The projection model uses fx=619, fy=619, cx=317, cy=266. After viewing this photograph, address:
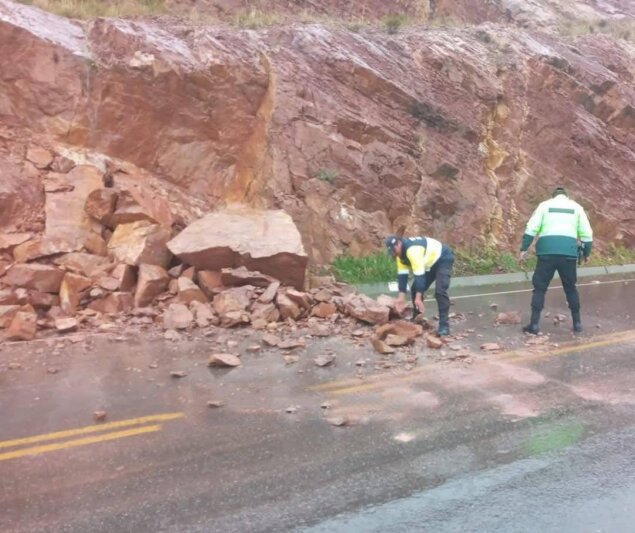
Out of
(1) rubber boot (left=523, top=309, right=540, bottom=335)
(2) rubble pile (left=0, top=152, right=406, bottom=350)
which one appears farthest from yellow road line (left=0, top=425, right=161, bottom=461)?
(1) rubber boot (left=523, top=309, right=540, bottom=335)

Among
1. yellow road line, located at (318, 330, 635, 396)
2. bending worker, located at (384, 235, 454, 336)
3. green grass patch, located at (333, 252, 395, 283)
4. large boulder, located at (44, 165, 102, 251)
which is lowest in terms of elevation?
yellow road line, located at (318, 330, 635, 396)

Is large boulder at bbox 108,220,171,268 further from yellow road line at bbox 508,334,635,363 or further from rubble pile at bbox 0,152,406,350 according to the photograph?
yellow road line at bbox 508,334,635,363

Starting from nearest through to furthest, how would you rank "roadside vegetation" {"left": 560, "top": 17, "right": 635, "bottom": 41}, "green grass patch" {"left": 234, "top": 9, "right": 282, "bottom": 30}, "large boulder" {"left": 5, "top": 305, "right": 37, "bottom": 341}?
"large boulder" {"left": 5, "top": 305, "right": 37, "bottom": 341} → "green grass patch" {"left": 234, "top": 9, "right": 282, "bottom": 30} → "roadside vegetation" {"left": 560, "top": 17, "right": 635, "bottom": 41}

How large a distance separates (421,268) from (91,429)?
13.8ft

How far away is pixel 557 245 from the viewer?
7.95m

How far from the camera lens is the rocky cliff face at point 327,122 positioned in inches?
407

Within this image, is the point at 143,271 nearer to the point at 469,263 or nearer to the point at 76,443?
the point at 76,443

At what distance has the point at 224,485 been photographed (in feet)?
12.8

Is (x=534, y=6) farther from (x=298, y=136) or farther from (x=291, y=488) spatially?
(x=291, y=488)

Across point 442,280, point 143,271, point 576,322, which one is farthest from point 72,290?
point 576,322

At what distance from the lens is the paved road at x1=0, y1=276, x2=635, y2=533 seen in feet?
11.8

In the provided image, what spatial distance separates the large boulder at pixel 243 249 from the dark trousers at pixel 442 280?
74.6 inches

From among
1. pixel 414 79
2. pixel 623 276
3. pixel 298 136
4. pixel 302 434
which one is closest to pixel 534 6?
pixel 414 79

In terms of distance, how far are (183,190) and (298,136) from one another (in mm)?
2586
